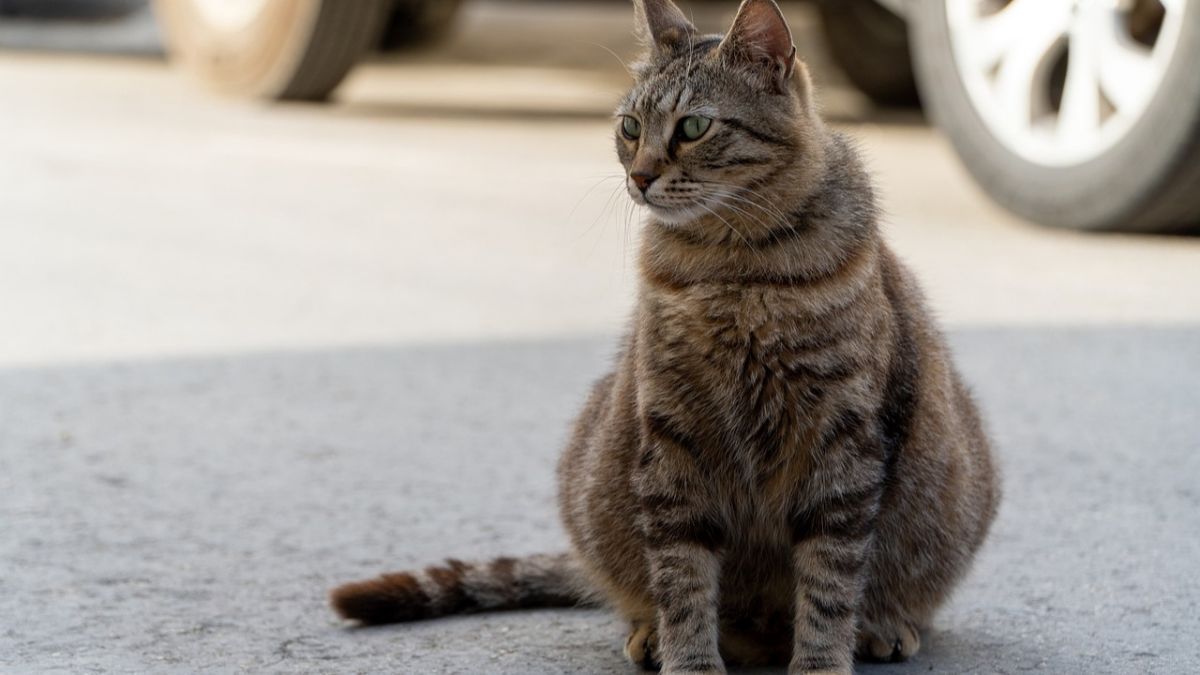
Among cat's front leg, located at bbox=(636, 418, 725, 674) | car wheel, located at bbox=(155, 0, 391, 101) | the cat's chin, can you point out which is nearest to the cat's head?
the cat's chin

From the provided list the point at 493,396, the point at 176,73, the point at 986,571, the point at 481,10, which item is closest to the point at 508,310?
the point at 493,396

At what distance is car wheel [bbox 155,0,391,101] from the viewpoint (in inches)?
275

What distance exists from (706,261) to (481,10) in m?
10.2

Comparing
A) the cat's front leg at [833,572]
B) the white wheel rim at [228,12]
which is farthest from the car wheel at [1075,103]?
the white wheel rim at [228,12]

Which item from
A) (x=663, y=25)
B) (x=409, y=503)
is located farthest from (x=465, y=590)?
(x=663, y=25)

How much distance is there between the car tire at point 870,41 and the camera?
7.81 meters

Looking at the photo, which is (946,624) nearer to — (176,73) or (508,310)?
(508,310)

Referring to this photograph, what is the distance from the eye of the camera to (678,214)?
2.27 m

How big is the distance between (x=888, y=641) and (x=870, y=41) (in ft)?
19.1

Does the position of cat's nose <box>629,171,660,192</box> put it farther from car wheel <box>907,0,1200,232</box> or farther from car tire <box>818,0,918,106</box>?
car tire <box>818,0,918,106</box>

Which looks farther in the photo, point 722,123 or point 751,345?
point 722,123

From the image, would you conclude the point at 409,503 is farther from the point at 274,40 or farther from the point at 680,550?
the point at 274,40

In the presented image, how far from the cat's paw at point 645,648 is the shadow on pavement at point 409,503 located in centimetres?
6

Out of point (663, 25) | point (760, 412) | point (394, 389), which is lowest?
point (394, 389)
